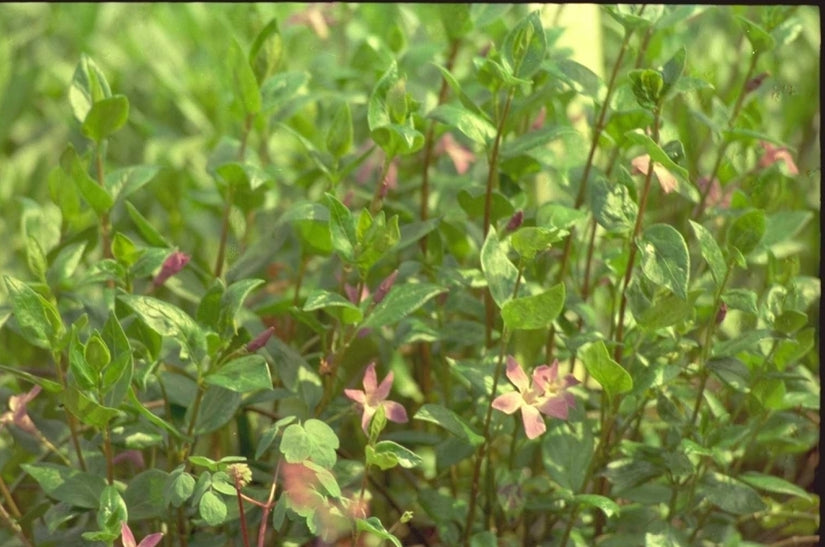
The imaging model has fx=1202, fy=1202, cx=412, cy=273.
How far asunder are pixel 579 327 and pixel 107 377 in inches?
18.3

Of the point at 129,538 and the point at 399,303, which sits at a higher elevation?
the point at 399,303

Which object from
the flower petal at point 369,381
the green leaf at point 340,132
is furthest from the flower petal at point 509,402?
the green leaf at point 340,132

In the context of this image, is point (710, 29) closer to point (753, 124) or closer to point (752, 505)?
point (753, 124)

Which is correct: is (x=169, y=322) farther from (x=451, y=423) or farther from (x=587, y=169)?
(x=587, y=169)

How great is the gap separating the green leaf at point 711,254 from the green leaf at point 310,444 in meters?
0.33

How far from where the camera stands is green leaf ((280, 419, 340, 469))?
0.89 meters

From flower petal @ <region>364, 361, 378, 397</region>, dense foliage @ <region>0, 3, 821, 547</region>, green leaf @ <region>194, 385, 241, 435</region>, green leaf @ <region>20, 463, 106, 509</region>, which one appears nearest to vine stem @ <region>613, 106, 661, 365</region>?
dense foliage @ <region>0, 3, 821, 547</region>

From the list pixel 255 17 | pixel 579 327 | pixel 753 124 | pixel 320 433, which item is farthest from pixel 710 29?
pixel 320 433

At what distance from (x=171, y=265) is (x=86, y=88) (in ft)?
0.64

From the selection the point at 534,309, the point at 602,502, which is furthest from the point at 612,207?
the point at 602,502

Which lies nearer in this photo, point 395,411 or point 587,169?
point 395,411

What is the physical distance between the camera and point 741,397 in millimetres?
1280

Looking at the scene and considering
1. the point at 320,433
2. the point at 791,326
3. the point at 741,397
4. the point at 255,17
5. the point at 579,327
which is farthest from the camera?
the point at 255,17

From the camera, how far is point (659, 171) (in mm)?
1015
